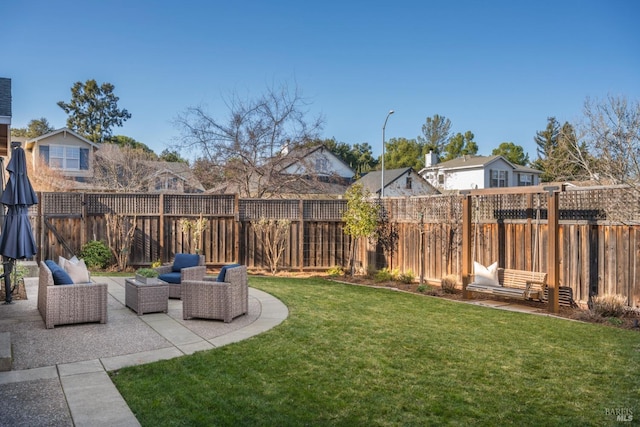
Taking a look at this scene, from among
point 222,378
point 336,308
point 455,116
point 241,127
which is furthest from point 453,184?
point 222,378

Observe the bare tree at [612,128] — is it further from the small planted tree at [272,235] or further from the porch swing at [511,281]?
Answer: the small planted tree at [272,235]

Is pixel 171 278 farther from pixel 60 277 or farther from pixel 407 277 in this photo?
pixel 407 277

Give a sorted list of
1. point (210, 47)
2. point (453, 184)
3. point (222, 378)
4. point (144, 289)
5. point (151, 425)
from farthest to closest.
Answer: point (453, 184), point (210, 47), point (144, 289), point (222, 378), point (151, 425)

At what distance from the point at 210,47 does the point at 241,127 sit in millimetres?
3296

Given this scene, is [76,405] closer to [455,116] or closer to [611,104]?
[611,104]

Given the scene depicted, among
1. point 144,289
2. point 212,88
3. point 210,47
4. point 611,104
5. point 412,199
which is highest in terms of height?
point 210,47

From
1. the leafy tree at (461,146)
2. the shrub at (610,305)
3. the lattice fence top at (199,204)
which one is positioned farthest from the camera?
the leafy tree at (461,146)

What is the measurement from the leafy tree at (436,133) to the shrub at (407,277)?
45.1m

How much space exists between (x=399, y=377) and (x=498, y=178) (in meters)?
37.1

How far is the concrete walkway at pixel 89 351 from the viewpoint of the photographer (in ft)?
12.8

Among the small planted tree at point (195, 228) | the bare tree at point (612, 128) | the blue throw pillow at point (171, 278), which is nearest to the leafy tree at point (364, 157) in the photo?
the small planted tree at point (195, 228)

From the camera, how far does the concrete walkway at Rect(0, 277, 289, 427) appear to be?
153 inches

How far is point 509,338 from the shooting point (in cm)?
652

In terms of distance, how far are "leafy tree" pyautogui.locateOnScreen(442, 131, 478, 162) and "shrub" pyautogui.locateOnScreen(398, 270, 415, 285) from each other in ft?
142
